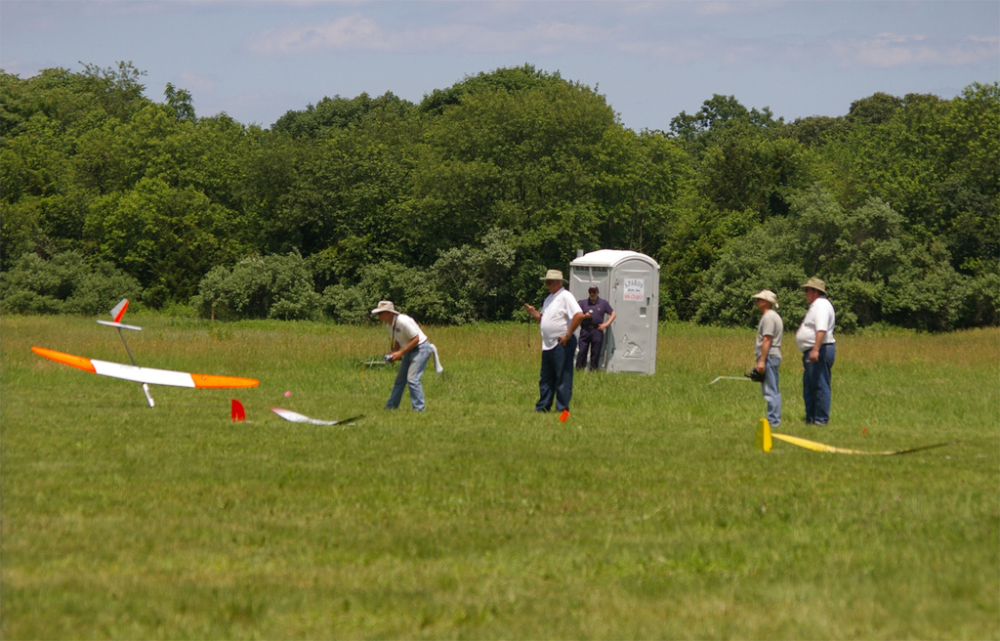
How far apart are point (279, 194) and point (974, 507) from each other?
5407cm

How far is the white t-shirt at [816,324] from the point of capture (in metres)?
12.3

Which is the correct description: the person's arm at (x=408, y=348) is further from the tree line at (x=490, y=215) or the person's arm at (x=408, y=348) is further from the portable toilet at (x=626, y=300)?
the tree line at (x=490, y=215)

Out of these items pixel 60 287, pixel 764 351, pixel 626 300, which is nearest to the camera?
pixel 764 351

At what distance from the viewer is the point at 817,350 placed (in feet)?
40.0

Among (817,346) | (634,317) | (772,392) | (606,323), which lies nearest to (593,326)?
(606,323)

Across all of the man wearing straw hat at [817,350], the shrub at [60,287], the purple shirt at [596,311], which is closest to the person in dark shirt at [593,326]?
the purple shirt at [596,311]

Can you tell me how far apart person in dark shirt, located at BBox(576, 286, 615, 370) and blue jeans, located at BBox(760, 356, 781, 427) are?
6.24 m

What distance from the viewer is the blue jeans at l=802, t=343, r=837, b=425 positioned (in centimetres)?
1245

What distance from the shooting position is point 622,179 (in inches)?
2158

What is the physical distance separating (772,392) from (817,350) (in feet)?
2.30

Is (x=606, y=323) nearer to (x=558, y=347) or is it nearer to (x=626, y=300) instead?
(x=626, y=300)

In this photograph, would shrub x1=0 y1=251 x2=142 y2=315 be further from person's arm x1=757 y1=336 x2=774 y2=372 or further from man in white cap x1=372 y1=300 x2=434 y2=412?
person's arm x1=757 y1=336 x2=774 y2=372

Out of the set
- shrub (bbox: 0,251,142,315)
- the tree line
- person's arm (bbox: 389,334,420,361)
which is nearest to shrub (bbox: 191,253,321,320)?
the tree line

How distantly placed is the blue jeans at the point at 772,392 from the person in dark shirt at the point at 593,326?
6243 millimetres
